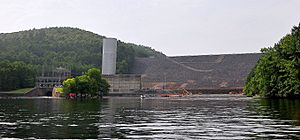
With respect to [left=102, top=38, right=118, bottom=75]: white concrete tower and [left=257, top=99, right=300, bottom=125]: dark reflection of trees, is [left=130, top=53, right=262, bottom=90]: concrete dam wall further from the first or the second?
[left=257, top=99, right=300, bottom=125]: dark reflection of trees

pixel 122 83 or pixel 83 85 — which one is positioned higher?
pixel 122 83

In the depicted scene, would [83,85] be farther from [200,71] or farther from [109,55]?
[200,71]

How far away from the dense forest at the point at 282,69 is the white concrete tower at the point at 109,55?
78.7 m

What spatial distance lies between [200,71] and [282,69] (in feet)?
314

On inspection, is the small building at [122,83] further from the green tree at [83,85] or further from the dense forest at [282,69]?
the dense forest at [282,69]

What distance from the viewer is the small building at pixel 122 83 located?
144625 millimetres

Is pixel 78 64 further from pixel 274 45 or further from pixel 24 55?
pixel 274 45

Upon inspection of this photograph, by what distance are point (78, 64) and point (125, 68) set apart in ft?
72.4

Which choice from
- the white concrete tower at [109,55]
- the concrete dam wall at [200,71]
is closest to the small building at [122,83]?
the white concrete tower at [109,55]

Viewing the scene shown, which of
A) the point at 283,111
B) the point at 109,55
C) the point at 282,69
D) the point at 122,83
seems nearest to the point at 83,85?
the point at 282,69

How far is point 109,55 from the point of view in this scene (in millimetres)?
148875

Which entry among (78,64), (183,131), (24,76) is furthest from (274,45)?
(78,64)

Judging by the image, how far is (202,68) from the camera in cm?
16638

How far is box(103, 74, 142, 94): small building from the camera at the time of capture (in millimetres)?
144625
